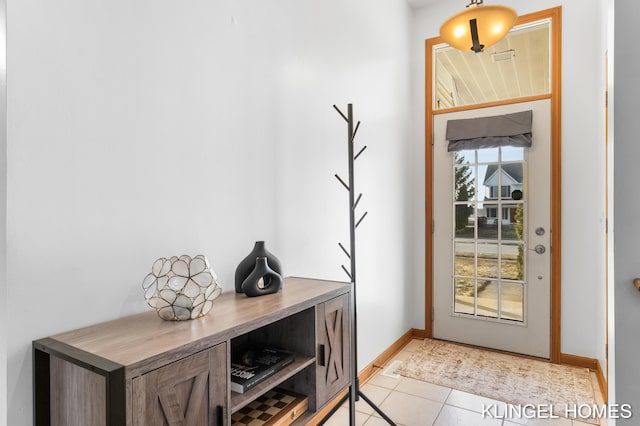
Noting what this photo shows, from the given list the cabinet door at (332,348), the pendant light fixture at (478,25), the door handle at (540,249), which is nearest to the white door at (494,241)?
the door handle at (540,249)

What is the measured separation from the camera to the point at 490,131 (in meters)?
3.31

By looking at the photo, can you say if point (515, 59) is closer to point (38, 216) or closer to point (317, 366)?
point (317, 366)

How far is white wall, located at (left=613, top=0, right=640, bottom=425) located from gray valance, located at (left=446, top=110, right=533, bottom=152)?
146 centimetres

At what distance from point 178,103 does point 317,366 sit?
117cm

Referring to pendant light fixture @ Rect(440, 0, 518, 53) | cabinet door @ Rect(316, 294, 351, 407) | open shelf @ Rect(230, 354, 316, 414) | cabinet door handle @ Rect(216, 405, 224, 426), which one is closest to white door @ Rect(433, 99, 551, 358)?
pendant light fixture @ Rect(440, 0, 518, 53)

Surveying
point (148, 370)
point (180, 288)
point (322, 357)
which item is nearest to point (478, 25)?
point (322, 357)

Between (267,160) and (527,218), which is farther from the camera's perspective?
(527,218)

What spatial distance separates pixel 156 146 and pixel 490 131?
2.84m

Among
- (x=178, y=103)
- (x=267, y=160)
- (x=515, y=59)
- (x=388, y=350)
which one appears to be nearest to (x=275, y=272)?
(x=267, y=160)

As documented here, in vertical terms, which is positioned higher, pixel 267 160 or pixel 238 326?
pixel 267 160

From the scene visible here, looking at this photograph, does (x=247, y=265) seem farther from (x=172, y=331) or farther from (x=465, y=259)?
(x=465, y=259)

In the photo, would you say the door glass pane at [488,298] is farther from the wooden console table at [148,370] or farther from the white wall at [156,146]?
the wooden console table at [148,370]

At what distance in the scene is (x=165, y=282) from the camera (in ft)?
4.08

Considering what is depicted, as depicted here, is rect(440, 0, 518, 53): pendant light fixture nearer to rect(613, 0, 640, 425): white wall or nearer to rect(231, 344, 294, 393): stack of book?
rect(613, 0, 640, 425): white wall
